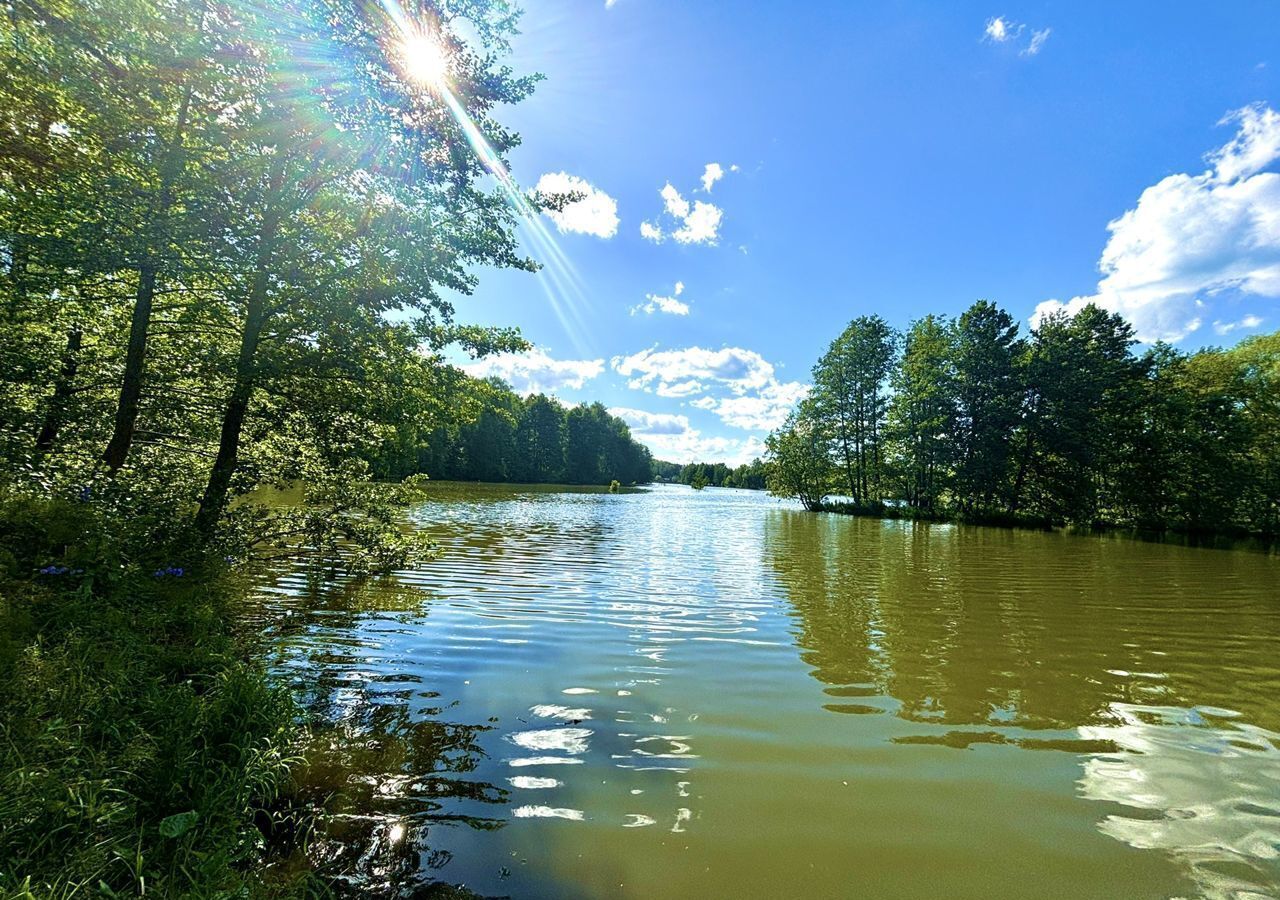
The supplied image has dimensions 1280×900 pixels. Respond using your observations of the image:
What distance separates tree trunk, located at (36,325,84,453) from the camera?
24.3ft

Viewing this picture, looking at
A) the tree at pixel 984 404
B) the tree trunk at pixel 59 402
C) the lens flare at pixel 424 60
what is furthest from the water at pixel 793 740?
the tree at pixel 984 404

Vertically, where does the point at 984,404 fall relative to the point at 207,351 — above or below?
above

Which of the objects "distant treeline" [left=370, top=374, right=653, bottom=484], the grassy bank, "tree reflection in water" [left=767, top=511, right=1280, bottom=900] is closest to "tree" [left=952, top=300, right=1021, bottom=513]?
"tree reflection in water" [left=767, top=511, right=1280, bottom=900]

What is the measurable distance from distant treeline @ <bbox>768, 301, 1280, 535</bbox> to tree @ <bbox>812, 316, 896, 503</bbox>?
452 centimetres

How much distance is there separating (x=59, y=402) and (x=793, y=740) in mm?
10519

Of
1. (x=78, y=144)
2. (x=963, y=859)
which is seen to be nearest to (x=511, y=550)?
(x=78, y=144)

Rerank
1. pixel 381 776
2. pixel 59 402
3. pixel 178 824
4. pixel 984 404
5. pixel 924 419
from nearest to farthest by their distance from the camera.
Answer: pixel 178 824
pixel 381 776
pixel 59 402
pixel 984 404
pixel 924 419

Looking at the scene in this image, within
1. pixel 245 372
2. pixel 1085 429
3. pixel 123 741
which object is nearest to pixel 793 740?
pixel 123 741

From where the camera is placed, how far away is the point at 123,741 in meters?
3.36

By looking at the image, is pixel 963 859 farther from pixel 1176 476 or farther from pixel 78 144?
pixel 1176 476

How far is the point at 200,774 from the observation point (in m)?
3.21

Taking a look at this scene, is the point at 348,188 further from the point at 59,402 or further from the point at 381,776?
the point at 381,776

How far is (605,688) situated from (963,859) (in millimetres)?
3385

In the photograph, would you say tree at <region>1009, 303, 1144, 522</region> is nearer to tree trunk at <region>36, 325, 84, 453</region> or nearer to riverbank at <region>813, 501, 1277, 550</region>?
riverbank at <region>813, 501, 1277, 550</region>
